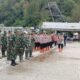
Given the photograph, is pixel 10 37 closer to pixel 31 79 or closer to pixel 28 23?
pixel 31 79

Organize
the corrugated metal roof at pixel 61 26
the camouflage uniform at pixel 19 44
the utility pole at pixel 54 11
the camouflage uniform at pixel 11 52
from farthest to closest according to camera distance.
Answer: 1. the utility pole at pixel 54 11
2. the corrugated metal roof at pixel 61 26
3. the camouflage uniform at pixel 19 44
4. the camouflage uniform at pixel 11 52

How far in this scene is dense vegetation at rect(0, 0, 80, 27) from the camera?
11269 centimetres

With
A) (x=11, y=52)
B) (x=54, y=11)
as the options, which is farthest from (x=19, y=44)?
(x=54, y=11)

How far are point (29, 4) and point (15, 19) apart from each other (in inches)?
266

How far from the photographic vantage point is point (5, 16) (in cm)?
12338

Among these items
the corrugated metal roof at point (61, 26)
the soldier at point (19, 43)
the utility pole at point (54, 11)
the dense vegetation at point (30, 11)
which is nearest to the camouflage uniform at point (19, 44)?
the soldier at point (19, 43)

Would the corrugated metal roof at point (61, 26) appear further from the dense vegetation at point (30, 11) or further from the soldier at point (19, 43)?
the soldier at point (19, 43)

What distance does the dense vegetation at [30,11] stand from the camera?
4437 inches

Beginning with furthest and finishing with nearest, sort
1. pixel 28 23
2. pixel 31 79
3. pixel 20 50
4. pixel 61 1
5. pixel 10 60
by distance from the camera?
pixel 61 1
pixel 28 23
pixel 20 50
pixel 10 60
pixel 31 79

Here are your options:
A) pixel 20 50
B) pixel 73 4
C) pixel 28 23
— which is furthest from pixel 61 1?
pixel 20 50

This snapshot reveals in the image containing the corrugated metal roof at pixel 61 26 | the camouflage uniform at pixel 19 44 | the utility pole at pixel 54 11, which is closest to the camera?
the camouflage uniform at pixel 19 44

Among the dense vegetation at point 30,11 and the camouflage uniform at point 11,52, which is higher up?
the camouflage uniform at point 11,52

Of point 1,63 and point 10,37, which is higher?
point 10,37

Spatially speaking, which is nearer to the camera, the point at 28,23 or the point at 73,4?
the point at 28,23
